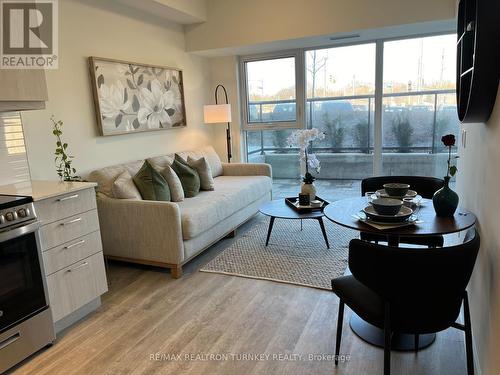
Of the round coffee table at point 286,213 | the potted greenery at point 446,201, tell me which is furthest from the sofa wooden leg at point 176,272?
the potted greenery at point 446,201

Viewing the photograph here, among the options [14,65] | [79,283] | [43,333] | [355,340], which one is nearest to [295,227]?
[355,340]

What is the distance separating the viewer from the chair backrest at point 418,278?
1.48 metres

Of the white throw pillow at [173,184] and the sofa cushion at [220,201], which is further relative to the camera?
the white throw pillow at [173,184]

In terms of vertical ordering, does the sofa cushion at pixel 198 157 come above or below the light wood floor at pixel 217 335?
above

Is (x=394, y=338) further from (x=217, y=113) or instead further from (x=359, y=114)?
(x=217, y=113)

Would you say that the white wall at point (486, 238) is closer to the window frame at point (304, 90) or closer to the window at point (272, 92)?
the window frame at point (304, 90)

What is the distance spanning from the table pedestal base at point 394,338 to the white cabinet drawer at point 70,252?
1829mm

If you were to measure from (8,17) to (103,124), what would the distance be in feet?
4.16

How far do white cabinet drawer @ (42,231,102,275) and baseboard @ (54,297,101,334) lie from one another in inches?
14.2

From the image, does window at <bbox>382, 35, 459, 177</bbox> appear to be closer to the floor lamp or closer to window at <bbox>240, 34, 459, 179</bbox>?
window at <bbox>240, 34, 459, 179</bbox>

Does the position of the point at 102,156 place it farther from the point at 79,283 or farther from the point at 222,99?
the point at 222,99

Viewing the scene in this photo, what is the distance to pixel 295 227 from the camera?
14.2ft

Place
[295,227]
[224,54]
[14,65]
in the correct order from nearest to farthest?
[14,65]
[295,227]
[224,54]

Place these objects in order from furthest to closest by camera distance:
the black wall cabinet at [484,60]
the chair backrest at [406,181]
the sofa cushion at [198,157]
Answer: the sofa cushion at [198,157]
the chair backrest at [406,181]
the black wall cabinet at [484,60]
